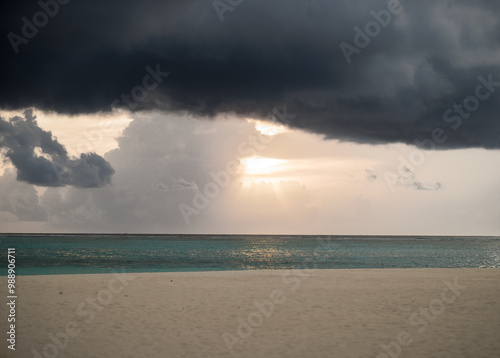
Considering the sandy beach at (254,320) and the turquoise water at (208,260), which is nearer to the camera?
the sandy beach at (254,320)

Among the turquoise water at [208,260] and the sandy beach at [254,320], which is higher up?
the sandy beach at [254,320]

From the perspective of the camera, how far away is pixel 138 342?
13680mm

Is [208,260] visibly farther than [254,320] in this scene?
Yes

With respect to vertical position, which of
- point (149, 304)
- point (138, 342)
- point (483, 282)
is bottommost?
point (483, 282)

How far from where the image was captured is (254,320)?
16781 millimetres

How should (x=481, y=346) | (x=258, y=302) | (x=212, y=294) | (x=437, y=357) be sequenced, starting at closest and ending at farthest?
(x=437, y=357)
(x=481, y=346)
(x=258, y=302)
(x=212, y=294)

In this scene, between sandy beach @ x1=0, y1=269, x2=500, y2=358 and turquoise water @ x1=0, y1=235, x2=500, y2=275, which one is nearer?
sandy beach @ x1=0, y1=269, x2=500, y2=358

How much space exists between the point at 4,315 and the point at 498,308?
67.4 ft

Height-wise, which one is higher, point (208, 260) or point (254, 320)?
point (254, 320)

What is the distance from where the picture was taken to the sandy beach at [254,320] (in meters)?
13.1

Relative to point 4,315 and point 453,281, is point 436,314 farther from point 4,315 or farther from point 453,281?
point 4,315

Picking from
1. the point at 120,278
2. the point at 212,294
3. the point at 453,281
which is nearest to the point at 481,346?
the point at 212,294

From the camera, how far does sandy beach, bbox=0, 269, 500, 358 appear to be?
42.8 feet

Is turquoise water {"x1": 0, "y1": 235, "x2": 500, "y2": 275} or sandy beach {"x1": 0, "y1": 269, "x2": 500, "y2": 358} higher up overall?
sandy beach {"x1": 0, "y1": 269, "x2": 500, "y2": 358}
